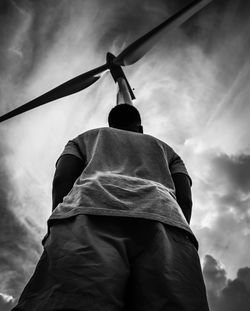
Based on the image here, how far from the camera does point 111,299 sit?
2105mm

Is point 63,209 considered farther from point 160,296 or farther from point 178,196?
point 178,196

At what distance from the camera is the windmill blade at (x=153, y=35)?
12.3 m

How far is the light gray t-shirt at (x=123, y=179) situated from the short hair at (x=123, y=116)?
757mm

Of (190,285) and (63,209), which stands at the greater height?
(63,209)

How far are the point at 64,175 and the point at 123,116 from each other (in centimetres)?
171

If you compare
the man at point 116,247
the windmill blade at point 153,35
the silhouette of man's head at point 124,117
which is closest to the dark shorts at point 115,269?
the man at point 116,247

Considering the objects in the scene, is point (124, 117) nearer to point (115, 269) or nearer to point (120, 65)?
point (115, 269)

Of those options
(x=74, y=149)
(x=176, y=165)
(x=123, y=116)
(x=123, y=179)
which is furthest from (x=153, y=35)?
(x=123, y=179)

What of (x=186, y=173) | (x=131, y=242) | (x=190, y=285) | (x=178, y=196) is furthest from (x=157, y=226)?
(x=186, y=173)

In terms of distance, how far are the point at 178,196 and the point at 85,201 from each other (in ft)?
4.59

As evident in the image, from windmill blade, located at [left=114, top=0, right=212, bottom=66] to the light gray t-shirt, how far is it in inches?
400

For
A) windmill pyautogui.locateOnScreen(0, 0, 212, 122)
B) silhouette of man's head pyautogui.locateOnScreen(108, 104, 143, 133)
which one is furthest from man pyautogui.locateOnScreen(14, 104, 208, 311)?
windmill pyautogui.locateOnScreen(0, 0, 212, 122)

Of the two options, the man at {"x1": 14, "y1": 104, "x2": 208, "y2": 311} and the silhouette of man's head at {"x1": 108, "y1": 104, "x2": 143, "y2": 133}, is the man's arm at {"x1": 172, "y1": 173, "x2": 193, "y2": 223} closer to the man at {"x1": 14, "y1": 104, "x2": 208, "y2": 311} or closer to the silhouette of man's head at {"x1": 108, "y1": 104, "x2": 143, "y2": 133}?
the man at {"x1": 14, "y1": 104, "x2": 208, "y2": 311}

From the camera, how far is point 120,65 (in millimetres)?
16859
